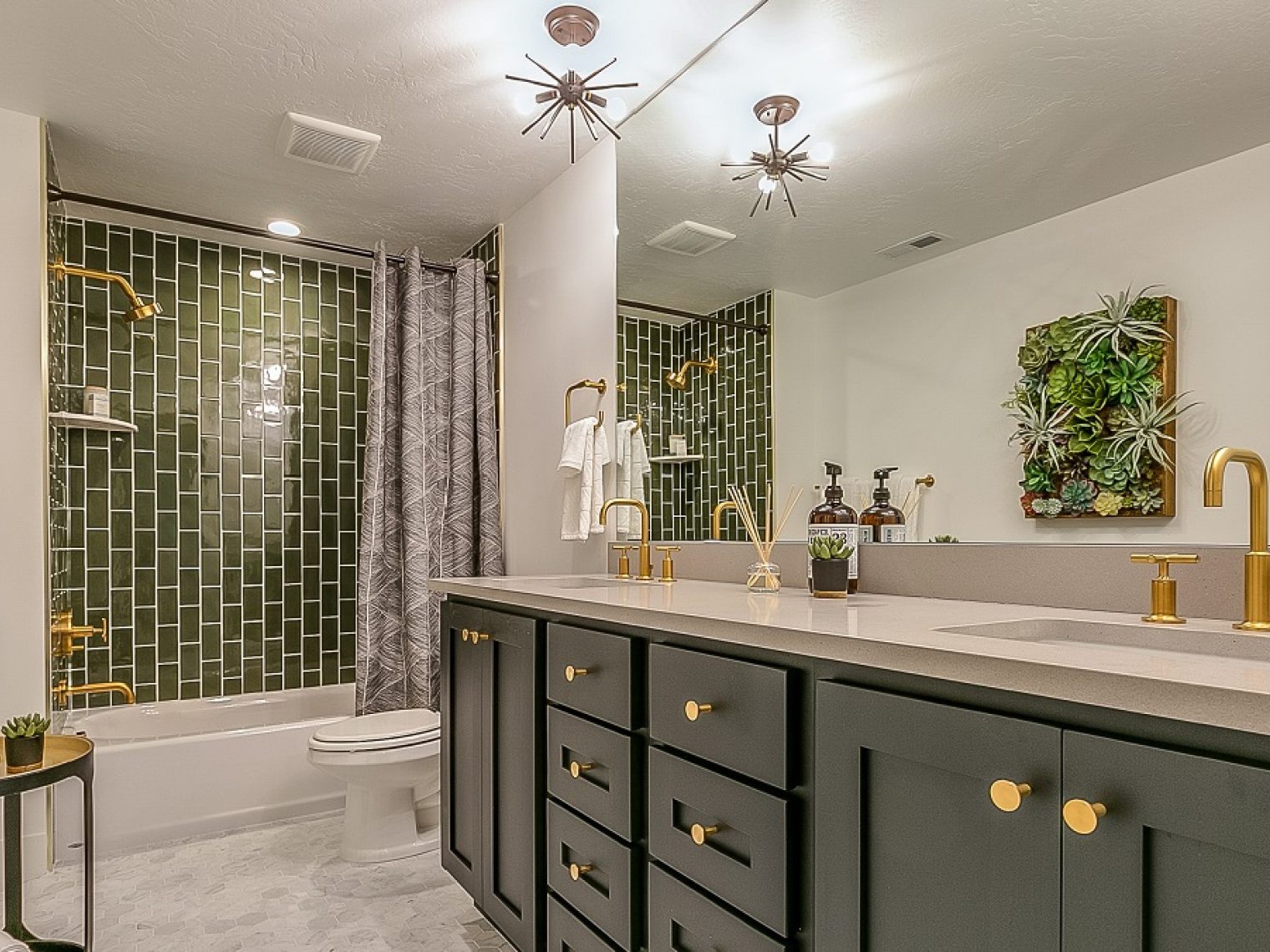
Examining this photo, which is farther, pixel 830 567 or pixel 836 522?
pixel 836 522

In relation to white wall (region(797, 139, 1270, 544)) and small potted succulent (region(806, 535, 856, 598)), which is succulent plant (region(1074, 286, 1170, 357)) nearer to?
white wall (region(797, 139, 1270, 544))

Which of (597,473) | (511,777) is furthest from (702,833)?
(597,473)

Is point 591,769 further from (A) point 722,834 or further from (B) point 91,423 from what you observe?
(B) point 91,423

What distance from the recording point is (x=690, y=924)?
1295mm

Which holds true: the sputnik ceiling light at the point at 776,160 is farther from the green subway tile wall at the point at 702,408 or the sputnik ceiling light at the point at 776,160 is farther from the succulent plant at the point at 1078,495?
the succulent plant at the point at 1078,495

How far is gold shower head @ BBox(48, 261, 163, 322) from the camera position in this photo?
Result: 2.83 metres

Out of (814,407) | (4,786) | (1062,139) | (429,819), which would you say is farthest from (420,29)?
(429,819)

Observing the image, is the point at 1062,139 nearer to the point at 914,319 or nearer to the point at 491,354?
the point at 914,319

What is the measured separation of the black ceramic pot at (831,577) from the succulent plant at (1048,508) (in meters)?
0.36

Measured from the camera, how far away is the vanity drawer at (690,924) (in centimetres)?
117

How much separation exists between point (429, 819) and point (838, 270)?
2303 millimetres

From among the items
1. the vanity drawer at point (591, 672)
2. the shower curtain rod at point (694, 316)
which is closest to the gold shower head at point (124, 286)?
the shower curtain rod at point (694, 316)

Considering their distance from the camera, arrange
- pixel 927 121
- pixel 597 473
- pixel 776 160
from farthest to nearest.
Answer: pixel 597 473 → pixel 776 160 → pixel 927 121

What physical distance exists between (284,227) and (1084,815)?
11.6 ft
